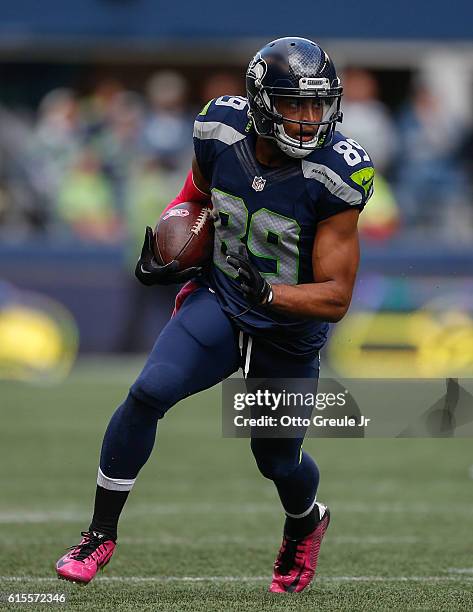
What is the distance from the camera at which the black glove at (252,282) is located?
13.0 feet

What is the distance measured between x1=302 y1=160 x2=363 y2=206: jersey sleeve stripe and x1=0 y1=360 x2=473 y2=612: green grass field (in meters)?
1.24

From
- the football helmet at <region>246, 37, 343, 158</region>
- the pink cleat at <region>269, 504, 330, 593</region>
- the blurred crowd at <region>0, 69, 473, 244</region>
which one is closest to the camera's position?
the football helmet at <region>246, 37, 343, 158</region>

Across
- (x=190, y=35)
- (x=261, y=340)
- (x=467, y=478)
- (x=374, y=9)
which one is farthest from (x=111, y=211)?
(x=261, y=340)

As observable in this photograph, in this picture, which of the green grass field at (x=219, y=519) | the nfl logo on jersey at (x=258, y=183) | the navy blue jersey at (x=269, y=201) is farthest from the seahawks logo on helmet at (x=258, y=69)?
the green grass field at (x=219, y=519)

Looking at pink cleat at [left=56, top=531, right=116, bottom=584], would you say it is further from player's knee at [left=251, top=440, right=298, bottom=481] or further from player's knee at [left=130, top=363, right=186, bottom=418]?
player's knee at [left=251, top=440, right=298, bottom=481]

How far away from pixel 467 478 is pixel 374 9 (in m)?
9.07

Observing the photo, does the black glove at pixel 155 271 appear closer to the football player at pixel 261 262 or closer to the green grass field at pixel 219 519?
the football player at pixel 261 262

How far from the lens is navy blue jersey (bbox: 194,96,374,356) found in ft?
13.4

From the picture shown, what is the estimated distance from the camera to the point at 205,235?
4344 millimetres

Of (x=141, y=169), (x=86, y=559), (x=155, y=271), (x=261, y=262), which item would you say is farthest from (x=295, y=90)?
(x=141, y=169)

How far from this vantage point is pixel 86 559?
4016 mm

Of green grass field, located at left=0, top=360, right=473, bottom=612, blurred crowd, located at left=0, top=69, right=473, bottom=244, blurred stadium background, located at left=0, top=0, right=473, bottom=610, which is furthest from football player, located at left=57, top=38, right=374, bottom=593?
blurred crowd, located at left=0, top=69, right=473, bottom=244

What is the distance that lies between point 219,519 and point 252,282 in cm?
233

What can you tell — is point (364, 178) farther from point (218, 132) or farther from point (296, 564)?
point (296, 564)
